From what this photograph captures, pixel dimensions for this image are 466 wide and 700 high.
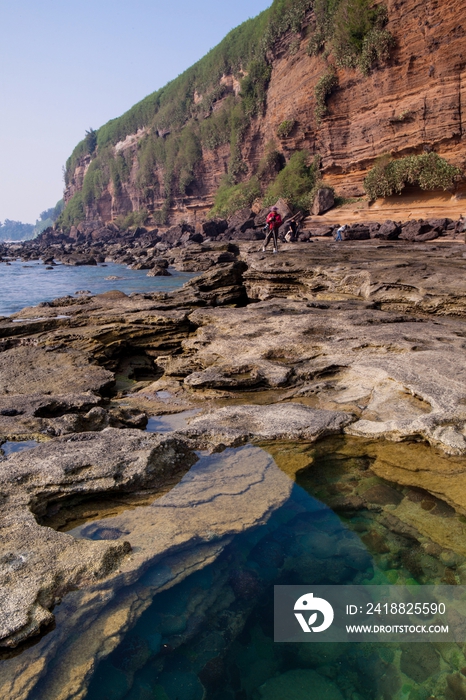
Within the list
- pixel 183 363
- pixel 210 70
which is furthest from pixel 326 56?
pixel 183 363

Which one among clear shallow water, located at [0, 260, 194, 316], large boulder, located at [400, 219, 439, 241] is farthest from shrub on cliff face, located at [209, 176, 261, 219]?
large boulder, located at [400, 219, 439, 241]

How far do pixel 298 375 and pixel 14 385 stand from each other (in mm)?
3613

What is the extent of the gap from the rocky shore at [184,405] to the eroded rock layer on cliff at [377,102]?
2037 cm

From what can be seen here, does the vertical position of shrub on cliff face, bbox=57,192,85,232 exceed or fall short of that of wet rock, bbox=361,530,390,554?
it exceeds it

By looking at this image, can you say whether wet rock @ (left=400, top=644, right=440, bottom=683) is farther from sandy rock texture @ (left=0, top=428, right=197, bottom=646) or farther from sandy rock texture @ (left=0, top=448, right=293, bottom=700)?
sandy rock texture @ (left=0, top=428, right=197, bottom=646)

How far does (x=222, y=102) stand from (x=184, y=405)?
5981 cm

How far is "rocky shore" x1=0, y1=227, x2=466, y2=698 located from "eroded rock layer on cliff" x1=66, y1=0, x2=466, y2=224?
20370mm

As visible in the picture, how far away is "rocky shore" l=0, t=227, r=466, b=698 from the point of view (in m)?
2.87

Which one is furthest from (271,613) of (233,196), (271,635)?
A: (233,196)

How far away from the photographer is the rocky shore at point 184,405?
9.42ft

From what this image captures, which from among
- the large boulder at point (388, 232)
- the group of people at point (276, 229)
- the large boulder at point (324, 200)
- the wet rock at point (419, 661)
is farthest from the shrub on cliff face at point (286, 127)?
the wet rock at point (419, 661)

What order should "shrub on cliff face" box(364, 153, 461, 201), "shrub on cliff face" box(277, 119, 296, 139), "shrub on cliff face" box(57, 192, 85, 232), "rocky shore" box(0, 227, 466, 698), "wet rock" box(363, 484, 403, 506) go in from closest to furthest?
"rocky shore" box(0, 227, 466, 698) → "wet rock" box(363, 484, 403, 506) → "shrub on cliff face" box(364, 153, 461, 201) → "shrub on cliff face" box(277, 119, 296, 139) → "shrub on cliff face" box(57, 192, 85, 232)

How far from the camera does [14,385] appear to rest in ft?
20.4

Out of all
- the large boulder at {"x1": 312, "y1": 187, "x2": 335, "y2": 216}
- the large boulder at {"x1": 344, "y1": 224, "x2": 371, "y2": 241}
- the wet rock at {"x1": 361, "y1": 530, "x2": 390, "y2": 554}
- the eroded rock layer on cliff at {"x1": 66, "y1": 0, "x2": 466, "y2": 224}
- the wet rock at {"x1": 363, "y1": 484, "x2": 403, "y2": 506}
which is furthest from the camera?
the large boulder at {"x1": 312, "y1": 187, "x2": 335, "y2": 216}
